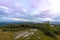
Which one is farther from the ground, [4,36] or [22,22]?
[22,22]

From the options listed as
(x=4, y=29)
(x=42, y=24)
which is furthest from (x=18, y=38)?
(x=42, y=24)

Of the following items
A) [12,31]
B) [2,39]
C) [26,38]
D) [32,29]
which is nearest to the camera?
[2,39]

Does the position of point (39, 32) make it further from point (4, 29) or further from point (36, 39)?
point (4, 29)

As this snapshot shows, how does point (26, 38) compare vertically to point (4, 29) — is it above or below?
below

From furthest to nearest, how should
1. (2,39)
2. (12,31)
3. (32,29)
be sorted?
(32,29)
(12,31)
(2,39)

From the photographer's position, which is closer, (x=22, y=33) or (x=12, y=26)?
(x=22, y=33)

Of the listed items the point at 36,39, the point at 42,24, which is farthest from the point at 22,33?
the point at 42,24

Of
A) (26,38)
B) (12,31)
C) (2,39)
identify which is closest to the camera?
(2,39)

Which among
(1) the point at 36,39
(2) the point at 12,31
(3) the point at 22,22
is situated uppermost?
(3) the point at 22,22

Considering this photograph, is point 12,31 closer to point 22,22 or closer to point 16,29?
point 16,29
